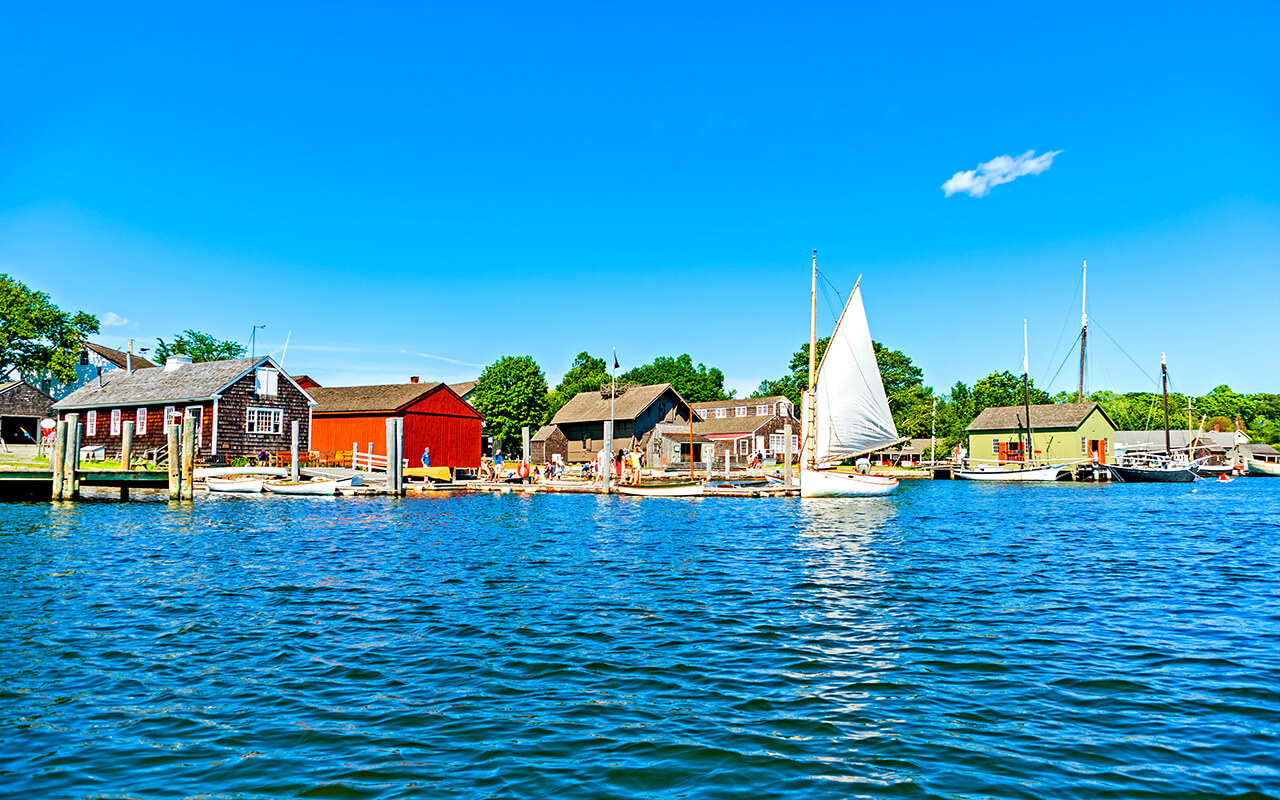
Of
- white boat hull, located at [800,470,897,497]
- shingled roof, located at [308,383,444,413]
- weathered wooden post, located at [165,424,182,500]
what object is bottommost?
white boat hull, located at [800,470,897,497]

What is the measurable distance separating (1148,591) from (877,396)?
2733 cm

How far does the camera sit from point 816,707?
888cm

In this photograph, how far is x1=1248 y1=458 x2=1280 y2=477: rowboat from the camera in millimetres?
99562

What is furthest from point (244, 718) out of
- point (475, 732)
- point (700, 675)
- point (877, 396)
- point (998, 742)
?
point (877, 396)

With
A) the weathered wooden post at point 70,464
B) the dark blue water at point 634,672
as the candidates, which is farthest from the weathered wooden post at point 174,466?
the dark blue water at point 634,672

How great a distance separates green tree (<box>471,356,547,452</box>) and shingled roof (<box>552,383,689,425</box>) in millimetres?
6389

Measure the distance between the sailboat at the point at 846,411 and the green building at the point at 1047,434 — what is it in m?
46.2

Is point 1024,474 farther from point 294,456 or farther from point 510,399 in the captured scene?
point 294,456

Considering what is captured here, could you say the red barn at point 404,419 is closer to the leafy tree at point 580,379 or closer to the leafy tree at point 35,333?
the leafy tree at point 35,333

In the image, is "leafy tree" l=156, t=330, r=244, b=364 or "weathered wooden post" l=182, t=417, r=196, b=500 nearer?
"weathered wooden post" l=182, t=417, r=196, b=500

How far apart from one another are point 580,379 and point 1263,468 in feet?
303

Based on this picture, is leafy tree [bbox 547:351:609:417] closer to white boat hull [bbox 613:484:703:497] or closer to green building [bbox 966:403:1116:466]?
green building [bbox 966:403:1116:466]

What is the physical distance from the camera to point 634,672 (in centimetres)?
1023

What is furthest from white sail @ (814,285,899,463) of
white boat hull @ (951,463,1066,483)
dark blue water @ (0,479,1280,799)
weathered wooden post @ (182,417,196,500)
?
white boat hull @ (951,463,1066,483)
